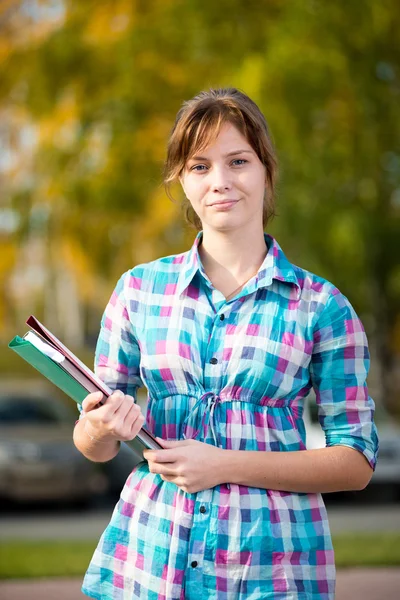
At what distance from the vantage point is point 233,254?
7.27 feet

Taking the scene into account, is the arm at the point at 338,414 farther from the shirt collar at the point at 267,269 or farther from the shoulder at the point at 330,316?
the shirt collar at the point at 267,269

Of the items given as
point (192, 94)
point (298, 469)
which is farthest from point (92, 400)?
point (192, 94)

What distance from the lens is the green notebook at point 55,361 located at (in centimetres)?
187

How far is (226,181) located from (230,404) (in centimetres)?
48

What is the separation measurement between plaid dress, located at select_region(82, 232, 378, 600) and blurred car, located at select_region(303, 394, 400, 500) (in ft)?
35.1

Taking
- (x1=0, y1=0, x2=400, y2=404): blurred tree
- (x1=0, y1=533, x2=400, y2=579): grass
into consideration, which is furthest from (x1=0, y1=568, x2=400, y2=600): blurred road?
(x1=0, y1=0, x2=400, y2=404): blurred tree

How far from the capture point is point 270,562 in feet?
6.69

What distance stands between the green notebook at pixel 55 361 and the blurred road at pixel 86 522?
27.1ft

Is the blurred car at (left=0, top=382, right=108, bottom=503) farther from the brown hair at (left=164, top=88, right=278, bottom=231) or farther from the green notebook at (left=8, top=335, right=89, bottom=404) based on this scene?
the green notebook at (left=8, top=335, right=89, bottom=404)

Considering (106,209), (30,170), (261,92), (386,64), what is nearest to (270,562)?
(261,92)

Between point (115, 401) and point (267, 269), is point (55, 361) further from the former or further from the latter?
point (267, 269)

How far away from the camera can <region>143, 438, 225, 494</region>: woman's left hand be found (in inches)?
78.2

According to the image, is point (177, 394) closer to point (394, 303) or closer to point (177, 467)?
point (177, 467)

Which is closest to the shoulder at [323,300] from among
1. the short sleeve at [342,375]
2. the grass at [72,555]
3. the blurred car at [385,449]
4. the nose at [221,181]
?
the short sleeve at [342,375]
